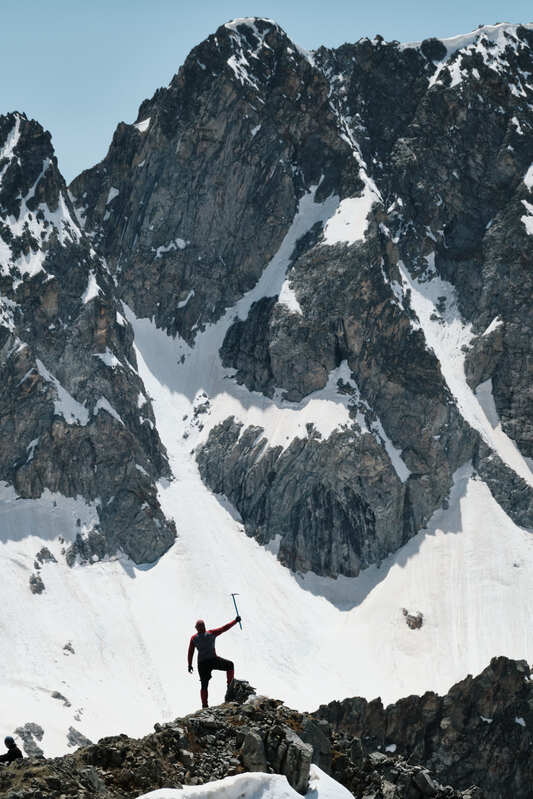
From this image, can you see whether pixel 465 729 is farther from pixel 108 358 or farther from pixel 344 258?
pixel 344 258

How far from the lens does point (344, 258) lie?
6565 inches

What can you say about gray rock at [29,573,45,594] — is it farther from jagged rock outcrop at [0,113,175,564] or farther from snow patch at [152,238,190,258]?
snow patch at [152,238,190,258]

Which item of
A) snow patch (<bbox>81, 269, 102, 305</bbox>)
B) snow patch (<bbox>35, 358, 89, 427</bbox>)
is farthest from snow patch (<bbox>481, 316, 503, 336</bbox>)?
snow patch (<bbox>35, 358, 89, 427</bbox>)

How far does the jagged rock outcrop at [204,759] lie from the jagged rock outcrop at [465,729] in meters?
73.3

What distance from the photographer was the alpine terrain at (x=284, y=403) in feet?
406

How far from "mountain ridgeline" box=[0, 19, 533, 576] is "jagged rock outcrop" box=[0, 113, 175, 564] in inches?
10.8

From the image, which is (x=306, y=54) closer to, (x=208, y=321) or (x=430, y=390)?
(x=208, y=321)

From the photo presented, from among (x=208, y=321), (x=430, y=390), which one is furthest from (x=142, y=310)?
(x=430, y=390)

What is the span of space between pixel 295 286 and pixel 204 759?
14309 centimetres

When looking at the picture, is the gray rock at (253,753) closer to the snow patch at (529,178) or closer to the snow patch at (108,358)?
the snow patch at (108,358)

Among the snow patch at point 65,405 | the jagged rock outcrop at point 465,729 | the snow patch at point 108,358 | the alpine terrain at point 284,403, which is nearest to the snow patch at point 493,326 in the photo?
the alpine terrain at point 284,403

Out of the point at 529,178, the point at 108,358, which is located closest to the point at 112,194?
the point at 108,358

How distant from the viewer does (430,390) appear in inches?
6348

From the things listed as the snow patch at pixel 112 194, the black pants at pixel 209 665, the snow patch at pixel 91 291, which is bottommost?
the black pants at pixel 209 665
